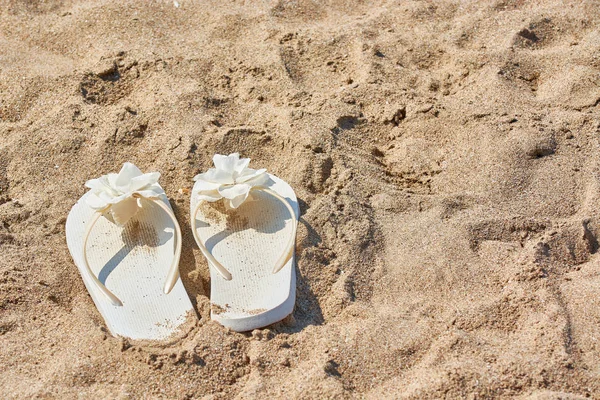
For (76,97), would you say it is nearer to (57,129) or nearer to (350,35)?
(57,129)

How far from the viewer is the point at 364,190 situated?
1.67 meters

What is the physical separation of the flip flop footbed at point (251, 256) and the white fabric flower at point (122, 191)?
11cm

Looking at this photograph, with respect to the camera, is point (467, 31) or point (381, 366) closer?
point (381, 366)

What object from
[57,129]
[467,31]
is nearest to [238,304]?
[57,129]

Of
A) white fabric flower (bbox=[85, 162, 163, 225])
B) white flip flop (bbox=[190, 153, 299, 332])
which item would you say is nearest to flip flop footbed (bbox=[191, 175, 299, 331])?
white flip flop (bbox=[190, 153, 299, 332])

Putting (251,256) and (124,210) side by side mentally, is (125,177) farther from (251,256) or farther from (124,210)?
(251,256)

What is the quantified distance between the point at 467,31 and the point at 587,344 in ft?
3.68

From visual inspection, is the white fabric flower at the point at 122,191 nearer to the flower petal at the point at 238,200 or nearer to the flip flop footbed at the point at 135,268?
the flip flop footbed at the point at 135,268

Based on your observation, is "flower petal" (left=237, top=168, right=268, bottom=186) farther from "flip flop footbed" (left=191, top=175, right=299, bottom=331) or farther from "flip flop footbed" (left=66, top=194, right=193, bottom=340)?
"flip flop footbed" (left=66, top=194, right=193, bottom=340)

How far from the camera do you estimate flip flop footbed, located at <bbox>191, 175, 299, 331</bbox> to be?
1.40m

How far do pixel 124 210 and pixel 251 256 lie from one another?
29cm

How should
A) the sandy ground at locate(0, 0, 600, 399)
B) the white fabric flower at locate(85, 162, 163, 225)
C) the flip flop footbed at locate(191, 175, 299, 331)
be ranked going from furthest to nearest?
the white fabric flower at locate(85, 162, 163, 225) < the flip flop footbed at locate(191, 175, 299, 331) < the sandy ground at locate(0, 0, 600, 399)

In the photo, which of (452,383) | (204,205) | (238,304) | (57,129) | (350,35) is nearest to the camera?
(452,383)

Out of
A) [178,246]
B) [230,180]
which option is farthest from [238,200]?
[178,246]
